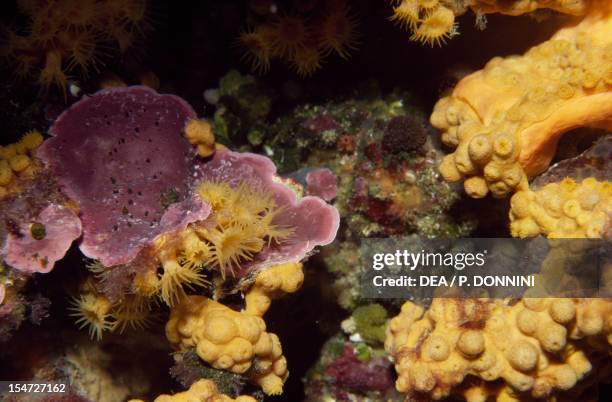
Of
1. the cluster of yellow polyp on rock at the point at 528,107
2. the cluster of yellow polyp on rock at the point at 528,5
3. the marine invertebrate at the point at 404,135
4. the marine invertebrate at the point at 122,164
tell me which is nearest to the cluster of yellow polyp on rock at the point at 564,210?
the cluster of yellow polyp on rock at the point at 528,107

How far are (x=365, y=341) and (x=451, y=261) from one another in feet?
3.66

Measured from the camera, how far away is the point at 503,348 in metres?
3.13

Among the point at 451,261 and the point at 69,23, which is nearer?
the point at 69,23

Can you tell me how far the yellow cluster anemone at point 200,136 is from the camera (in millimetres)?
3576

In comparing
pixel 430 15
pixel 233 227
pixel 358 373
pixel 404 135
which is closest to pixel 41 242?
pixel 233 227

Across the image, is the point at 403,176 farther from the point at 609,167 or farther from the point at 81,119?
the point at 81,119

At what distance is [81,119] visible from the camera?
11.4 feet

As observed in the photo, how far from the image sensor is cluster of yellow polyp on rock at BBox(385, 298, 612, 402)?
116 inches

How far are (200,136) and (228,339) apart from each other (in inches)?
55.6

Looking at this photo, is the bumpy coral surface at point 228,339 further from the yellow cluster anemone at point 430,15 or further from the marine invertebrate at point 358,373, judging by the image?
the yellow cluster anemone at point 430,15

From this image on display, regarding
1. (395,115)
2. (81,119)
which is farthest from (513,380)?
(81,119)

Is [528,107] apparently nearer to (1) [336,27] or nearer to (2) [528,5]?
(2) [528,5]

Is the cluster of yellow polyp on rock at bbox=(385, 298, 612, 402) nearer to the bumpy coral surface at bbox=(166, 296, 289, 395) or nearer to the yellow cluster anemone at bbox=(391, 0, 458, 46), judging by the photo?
the bumpy coral surface at bbox=(166, 296, 289, 395)

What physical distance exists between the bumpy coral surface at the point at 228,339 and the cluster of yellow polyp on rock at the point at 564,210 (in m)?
1.80
